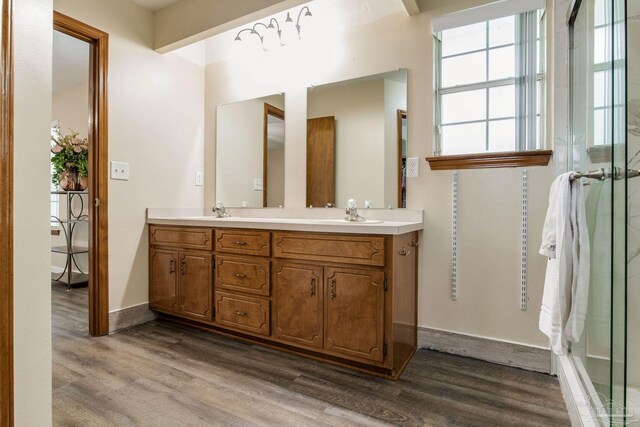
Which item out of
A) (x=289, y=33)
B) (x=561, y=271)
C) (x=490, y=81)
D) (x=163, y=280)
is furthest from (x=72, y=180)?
(x=561, y=271)

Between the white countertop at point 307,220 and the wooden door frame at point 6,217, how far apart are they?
1304 millimetres

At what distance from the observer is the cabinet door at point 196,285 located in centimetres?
239

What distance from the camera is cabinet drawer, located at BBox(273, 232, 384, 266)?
178 centimetres

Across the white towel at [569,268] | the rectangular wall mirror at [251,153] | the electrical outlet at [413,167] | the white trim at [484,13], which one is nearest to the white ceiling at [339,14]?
the white trim at [484,13]

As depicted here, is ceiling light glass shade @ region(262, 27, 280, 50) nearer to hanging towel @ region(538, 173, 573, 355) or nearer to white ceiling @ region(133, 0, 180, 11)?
white ceiling @ region(133, 0, 180, 11)

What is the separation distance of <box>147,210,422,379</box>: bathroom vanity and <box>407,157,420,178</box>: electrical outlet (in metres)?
0.26

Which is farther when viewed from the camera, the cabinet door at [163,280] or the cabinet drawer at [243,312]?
the cabinet door at [163,280]

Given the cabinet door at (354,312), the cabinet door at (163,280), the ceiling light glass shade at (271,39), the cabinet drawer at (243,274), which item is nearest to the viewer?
the cabinet door at (354,312)

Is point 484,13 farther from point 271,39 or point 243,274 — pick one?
point 243,274

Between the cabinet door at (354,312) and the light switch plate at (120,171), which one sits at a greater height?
the light switch plate at (120,171)

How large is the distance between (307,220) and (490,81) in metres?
1.44

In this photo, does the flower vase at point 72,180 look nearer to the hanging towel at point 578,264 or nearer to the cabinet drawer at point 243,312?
the cabinet drawer at point 243,312

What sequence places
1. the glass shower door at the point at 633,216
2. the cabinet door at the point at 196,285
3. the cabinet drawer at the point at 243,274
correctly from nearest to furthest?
the glass shower door at the point at 633,216 → the cabinet drawer at the point at 243,274 → the cabinet door at the point at 196,285

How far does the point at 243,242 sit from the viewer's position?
7.30 ft
